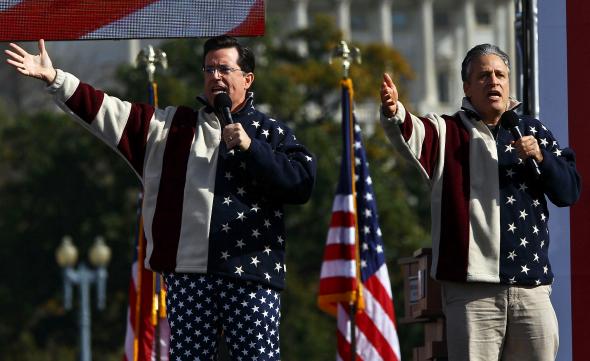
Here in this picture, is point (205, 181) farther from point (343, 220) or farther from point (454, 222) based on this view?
point (343, 220)

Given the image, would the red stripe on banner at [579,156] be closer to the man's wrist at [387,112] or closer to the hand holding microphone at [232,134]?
the man's wrist at [387,112]

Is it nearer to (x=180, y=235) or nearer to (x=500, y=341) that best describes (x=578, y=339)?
(x=500, y=341)

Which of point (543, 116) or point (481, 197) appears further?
point (543, 116)

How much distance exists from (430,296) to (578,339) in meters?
0.72

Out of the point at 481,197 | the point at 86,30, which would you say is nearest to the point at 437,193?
the point at 481,197

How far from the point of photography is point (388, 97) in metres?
7.90

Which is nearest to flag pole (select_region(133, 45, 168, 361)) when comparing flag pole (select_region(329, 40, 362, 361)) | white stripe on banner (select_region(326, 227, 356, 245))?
flag pole (select_region(329, 40, 362, 361))

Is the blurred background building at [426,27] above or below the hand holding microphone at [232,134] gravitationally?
above

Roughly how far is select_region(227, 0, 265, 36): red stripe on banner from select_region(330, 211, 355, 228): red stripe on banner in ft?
23.7

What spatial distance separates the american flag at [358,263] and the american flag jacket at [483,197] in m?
6.91

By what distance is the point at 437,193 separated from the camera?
813cm

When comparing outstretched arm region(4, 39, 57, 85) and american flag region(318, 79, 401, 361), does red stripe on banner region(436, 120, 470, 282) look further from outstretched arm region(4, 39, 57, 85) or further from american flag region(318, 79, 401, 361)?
american flag region(318, 79, 401, 361)

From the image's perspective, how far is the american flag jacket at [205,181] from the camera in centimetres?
791

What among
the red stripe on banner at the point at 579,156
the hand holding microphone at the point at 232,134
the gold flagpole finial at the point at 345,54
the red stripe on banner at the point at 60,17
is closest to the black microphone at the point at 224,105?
the hand holding microphone at the point at 232,134
